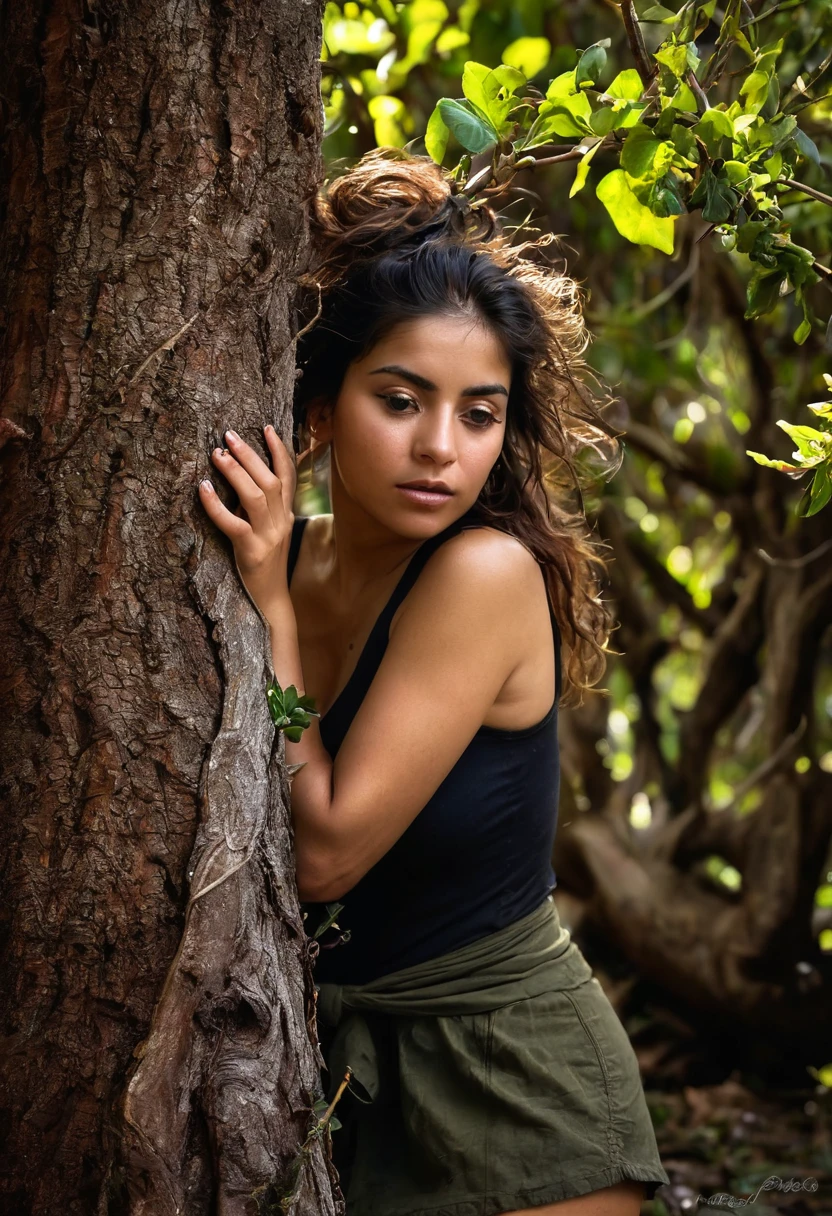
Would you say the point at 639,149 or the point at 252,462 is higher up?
the point at 639,149

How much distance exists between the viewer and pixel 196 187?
4.83 ft

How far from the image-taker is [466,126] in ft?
5.44

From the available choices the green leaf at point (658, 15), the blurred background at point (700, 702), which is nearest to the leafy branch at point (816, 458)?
the green leaf at point (658, 15)

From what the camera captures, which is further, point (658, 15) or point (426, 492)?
point (426, 492)

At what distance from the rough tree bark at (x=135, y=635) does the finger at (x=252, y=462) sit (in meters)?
0.03

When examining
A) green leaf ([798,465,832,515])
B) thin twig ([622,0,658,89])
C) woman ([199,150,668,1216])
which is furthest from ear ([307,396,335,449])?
green leaf ([798,465,832,515])

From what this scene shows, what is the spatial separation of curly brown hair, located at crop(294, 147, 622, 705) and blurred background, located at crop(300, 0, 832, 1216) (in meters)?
1.00

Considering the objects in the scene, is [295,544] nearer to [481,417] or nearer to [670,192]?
[481,417]

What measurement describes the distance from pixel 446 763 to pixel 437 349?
65cm

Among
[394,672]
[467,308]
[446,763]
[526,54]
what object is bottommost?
[446,763]

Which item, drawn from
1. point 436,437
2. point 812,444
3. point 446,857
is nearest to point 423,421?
point 436,437

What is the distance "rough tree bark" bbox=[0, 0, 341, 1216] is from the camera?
1391 millimetres

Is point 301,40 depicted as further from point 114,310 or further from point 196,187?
point 114,310

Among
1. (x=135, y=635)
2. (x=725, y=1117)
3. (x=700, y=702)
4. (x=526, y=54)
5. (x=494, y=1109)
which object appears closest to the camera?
(x=135, y=635)
